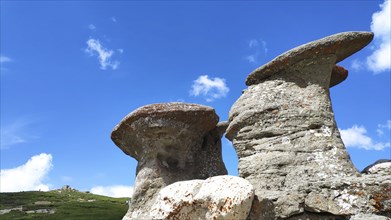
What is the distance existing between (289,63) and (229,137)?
251 cm

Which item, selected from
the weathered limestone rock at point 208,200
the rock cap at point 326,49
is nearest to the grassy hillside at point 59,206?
the rock cap at point 326,49

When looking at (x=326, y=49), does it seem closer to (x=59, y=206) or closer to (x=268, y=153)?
(x=268, y=153)

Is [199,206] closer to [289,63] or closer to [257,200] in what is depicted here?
[257,200]

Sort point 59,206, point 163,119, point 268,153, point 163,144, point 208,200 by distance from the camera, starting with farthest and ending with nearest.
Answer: point 59,206, point 163,144, point 163,119, point 268,153, point 208,200

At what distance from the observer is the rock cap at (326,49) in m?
10.3

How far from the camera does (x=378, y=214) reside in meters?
7.80

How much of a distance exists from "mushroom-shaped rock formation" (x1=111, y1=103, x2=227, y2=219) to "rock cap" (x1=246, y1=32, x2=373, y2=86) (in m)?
2.91

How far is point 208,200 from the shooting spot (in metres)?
7.98

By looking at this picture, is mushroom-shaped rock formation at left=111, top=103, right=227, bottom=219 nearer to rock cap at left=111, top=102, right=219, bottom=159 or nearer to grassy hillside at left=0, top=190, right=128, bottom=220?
rock cap at left=111, top=102, right=219, bottom=159

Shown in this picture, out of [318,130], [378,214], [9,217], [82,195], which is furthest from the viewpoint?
[82,195]

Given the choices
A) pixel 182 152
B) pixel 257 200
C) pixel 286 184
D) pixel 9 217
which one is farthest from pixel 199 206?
pixel 9 217

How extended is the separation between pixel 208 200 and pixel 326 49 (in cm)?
515

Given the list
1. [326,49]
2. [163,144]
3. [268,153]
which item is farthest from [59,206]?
[326,49]

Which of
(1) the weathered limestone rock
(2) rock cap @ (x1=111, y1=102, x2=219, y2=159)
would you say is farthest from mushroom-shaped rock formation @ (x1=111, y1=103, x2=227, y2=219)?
(1) the weathered limestone rock
